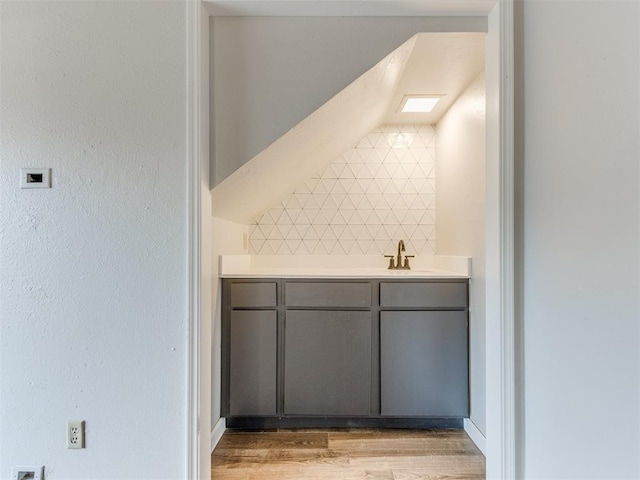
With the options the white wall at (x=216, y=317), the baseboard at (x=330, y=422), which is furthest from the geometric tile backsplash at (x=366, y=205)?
the baseboard at (x=330, y=422)

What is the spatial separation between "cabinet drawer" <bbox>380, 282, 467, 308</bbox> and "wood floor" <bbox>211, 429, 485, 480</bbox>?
2.38 feet

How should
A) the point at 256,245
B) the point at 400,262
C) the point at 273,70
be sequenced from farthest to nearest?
the point at 256,245, the point at 400,262, the point at 273,70

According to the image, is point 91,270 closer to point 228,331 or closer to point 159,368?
point 159,368

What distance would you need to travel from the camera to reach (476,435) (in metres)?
1.85

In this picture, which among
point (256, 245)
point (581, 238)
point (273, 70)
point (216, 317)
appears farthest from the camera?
point (256, 245)

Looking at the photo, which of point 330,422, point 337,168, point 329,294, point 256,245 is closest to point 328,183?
point 337,168

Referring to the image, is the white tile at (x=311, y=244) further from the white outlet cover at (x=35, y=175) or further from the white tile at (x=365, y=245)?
the white outlet cover at (x=35, y=175)

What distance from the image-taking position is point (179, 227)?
132 centimetres

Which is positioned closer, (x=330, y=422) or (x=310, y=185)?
(x=330, y=422)

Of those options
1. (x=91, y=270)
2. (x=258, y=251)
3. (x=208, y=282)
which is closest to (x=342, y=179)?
(x=258, y=251)

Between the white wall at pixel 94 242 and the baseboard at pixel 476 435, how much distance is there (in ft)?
4.74

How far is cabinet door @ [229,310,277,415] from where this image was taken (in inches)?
76.2

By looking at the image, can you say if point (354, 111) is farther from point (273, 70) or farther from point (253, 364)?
point (253, 364)

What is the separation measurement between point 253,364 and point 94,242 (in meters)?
1.04
